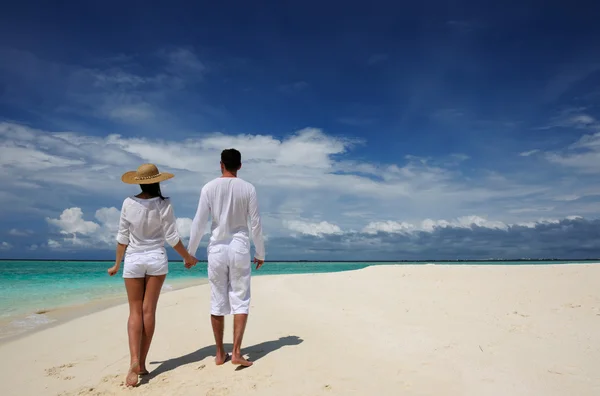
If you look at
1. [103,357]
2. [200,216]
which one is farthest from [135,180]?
[103,357]

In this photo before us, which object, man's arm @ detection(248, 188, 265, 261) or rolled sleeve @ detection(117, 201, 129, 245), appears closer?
rolled sleeve @ detection(117, 201, 129, 245)

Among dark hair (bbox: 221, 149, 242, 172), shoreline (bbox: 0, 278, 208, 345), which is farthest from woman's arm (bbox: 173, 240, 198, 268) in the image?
shoreline (bbox: 0, 278, 208, 345)

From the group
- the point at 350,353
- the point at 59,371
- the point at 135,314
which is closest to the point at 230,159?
the point at 135,314

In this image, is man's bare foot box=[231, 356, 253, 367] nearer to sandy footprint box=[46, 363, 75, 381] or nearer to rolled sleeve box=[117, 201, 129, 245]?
rolled sleeve box=[117, 201, 129, 245]

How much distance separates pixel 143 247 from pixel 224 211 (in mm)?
957

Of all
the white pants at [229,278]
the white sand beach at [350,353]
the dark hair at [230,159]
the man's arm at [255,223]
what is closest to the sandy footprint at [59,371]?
the white sand beach at [350,353]

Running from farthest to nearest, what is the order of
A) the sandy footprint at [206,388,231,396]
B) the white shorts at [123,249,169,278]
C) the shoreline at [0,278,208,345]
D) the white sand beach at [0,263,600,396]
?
1. the shoreline at [0,278,208,345]
2. the white shorts at [123,249,169,278]
3. the white sand beach at [0,263,600,396]
4. the sandy footprint at [206,388,231,396]

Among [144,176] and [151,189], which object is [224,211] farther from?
[144,176]

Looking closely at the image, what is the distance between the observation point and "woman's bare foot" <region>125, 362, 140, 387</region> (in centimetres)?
395

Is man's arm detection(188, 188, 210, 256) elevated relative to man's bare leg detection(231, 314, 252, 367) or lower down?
elevated

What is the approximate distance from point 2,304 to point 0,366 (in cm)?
962

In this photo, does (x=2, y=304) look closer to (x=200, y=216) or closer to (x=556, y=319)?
(x=200, y=216)

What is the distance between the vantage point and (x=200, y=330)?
6.66 m

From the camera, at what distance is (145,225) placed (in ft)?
13.7
